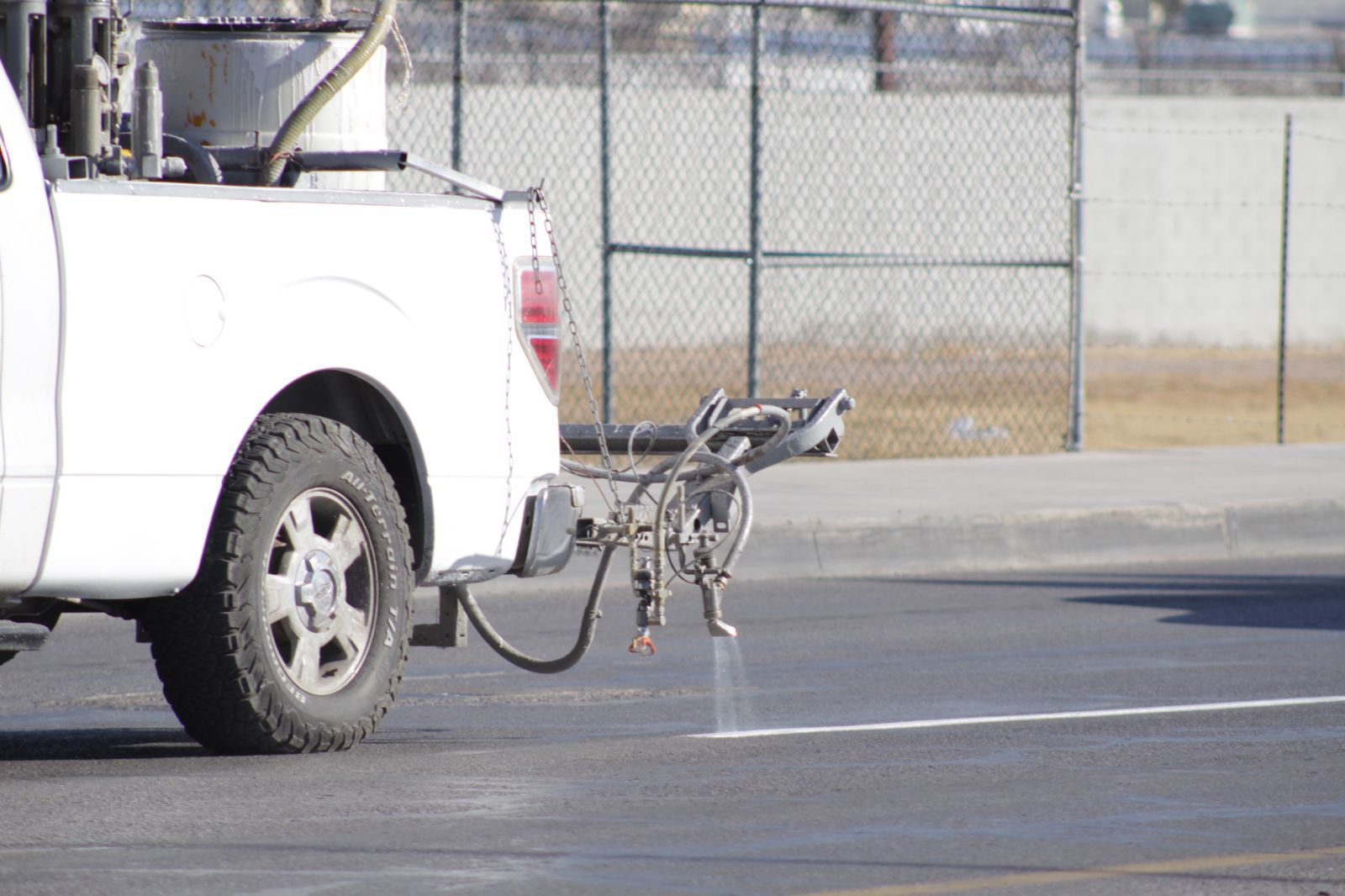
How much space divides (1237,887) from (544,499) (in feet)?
9.11

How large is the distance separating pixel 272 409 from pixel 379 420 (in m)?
0.36

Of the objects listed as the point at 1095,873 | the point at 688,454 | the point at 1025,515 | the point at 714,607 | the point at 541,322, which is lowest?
the point at 1025,515

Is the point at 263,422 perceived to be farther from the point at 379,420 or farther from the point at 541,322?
the point at 541,322

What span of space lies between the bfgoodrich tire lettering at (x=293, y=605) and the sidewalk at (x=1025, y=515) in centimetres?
507

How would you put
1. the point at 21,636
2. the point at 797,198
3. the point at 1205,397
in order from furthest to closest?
the point at 797,198 < the point at 1205,397 < the point at 21,636

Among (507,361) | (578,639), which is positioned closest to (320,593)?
(507,361)

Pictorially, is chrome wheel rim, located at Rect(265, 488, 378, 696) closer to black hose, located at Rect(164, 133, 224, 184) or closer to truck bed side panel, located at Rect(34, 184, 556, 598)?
truck bed side panel, located at Rect(34, 184, 556, 598)

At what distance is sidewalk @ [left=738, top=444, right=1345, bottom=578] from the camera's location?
12328 mm

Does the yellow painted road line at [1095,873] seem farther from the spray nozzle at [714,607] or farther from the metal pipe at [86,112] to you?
the metal pipe at [86,112]

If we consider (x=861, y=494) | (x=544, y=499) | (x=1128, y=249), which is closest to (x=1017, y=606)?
(x=861, y=494)

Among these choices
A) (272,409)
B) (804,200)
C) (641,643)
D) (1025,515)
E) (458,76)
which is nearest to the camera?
(272,409)

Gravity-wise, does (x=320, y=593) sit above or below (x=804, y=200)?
below

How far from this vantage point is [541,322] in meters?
7.39

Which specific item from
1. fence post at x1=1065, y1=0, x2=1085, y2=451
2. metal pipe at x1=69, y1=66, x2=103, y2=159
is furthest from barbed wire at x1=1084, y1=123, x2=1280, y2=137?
metal pipe at x1=69, y1=66, x2=103, y2=159
